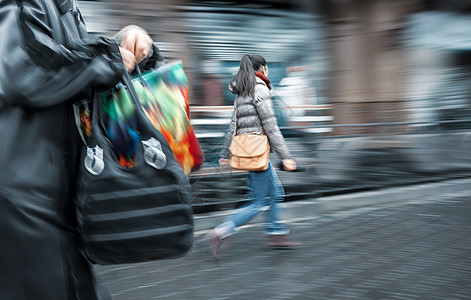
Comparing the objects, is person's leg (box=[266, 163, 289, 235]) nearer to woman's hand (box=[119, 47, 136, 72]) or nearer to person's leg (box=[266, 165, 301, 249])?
person's leg (box=[266, 165, 301, 249])

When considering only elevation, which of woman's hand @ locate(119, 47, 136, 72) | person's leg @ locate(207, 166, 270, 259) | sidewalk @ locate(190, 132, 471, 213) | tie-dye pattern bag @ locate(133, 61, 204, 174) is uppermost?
woman's hand @ locate(119, 47, 136, 72)

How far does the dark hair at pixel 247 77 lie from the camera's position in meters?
4.75

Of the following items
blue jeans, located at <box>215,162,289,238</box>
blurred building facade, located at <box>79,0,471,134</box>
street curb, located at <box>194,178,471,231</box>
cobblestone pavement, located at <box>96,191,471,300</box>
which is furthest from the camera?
blurred building facade, located at <box>79,0,471,134</box>

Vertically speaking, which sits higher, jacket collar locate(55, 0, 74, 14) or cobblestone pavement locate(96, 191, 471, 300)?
jacket collar locate(55, 0, 74, 14)

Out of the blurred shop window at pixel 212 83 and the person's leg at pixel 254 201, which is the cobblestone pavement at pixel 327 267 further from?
the blurred shop window at pixel 212 83

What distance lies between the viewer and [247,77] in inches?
187

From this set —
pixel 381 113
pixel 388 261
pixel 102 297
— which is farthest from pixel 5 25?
pixel 381 113

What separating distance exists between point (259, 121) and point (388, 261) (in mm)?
1542

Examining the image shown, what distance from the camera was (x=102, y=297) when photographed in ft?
6.15

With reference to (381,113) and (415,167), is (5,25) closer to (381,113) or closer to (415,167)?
(415,167)

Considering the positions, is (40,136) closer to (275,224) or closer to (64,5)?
(64,5)

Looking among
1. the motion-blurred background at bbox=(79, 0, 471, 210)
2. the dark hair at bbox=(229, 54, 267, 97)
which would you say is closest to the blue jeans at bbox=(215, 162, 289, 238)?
the dark hair at bbox=(229, 54, 267, 97)

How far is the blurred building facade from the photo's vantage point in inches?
325

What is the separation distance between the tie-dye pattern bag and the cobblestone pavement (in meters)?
1.98
